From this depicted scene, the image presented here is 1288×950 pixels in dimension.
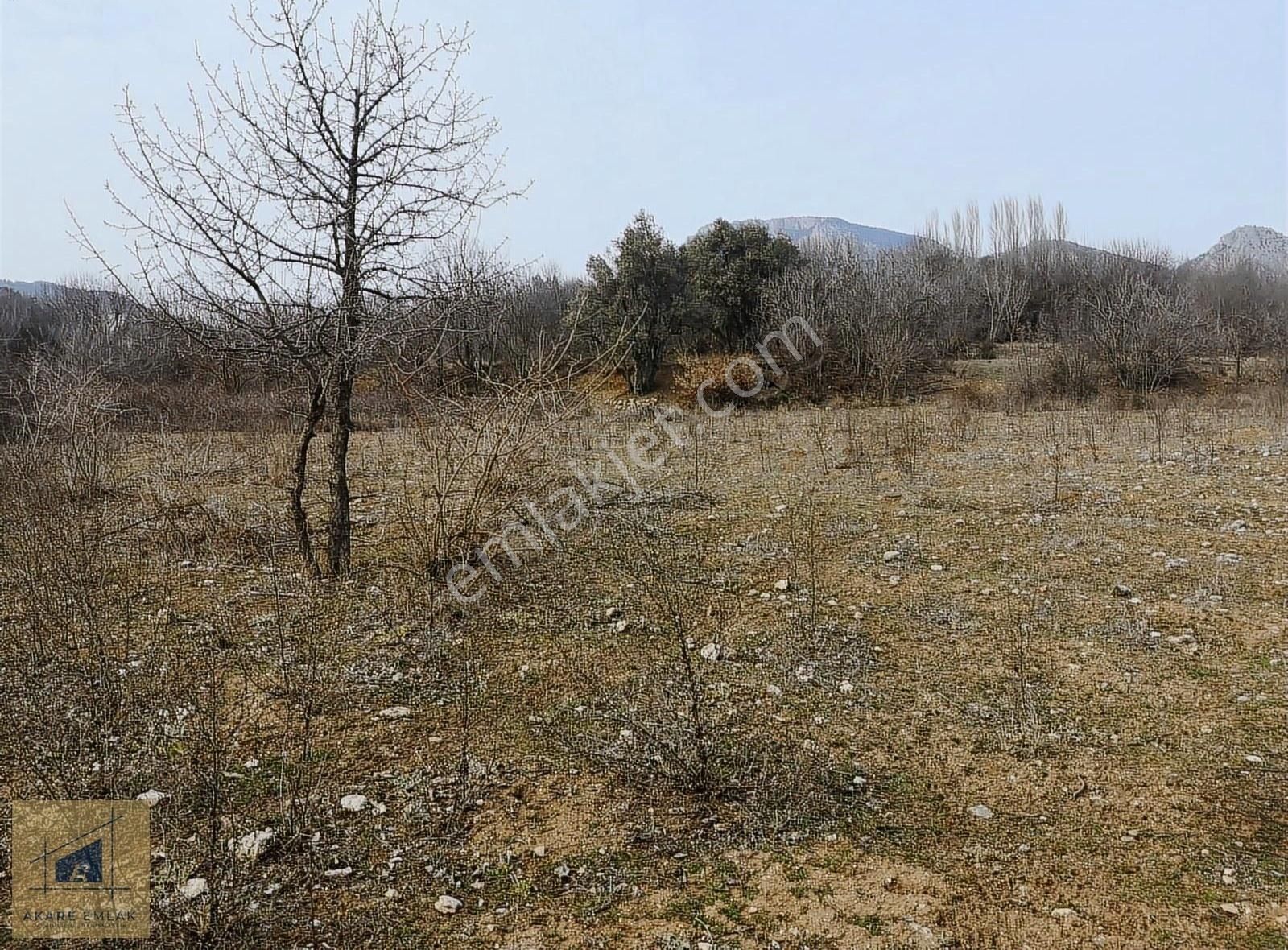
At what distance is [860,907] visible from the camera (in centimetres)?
256

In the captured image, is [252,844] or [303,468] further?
[303,468]

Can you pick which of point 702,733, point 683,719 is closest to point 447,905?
point 702,733

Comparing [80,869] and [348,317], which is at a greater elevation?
[348,317]

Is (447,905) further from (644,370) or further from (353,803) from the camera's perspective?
(644,370)

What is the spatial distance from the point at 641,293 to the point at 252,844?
17481 millimetres

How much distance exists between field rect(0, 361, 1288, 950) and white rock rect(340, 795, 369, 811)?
0.04ft

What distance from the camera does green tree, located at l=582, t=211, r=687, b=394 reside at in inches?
757

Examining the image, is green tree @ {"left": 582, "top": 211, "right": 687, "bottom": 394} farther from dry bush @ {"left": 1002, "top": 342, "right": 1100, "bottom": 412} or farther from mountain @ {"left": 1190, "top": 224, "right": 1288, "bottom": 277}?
mountain @ {"left": 1190, "top": 224, "right": 1288, "bottom": 277}

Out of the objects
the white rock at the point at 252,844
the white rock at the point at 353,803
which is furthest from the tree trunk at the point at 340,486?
the white rock at the point at 252,844

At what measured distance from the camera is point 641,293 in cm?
1942

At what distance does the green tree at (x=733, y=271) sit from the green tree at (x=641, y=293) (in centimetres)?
75

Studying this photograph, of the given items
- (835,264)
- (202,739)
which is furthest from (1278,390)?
(202,739)

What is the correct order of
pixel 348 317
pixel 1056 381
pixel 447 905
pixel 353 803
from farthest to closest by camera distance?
pixel 1056 381 → pixel 348 317 → pixel 353 803 → pixel 447 905

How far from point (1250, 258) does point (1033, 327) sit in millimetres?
21609
